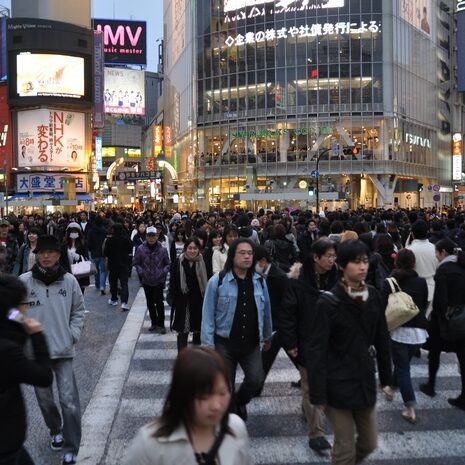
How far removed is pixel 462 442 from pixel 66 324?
12.2 ft

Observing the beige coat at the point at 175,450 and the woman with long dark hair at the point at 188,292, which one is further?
the woman with long dark hair at the point at 188,292

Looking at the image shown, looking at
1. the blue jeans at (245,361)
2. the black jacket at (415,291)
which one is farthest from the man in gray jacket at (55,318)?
the black jacket at (415,291)

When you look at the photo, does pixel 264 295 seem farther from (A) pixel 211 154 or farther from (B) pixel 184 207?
(B) pixel 184 207

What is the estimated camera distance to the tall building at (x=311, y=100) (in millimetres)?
51875

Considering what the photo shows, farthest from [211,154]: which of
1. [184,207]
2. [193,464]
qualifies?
[193,464]

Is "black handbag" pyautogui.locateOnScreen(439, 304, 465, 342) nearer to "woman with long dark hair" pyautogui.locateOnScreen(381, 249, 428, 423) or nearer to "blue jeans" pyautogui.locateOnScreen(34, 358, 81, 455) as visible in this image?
"woman with long dark hair" pyautogui.locateOnScreen(381, 249, 428, 423)

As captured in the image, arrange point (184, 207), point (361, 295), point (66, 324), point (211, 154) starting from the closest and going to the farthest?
point (361, 295)
point (66, 324)
point (211, 154)
point (184, 207)

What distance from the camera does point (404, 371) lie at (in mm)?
5660

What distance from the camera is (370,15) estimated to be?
2031 inches

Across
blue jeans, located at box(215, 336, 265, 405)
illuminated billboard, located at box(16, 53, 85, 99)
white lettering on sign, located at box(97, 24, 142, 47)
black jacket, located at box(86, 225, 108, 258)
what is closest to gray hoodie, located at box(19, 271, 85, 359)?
blue jeans, located at box(215, 336, 265, 405)

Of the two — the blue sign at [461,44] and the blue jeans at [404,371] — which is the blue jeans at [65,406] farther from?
the blue sign at [461,44]

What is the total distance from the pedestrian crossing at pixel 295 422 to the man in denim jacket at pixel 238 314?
620 millimetres

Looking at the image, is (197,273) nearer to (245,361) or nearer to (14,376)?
(245,361)

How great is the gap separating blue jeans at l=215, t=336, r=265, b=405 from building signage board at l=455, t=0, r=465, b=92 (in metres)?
72.2
